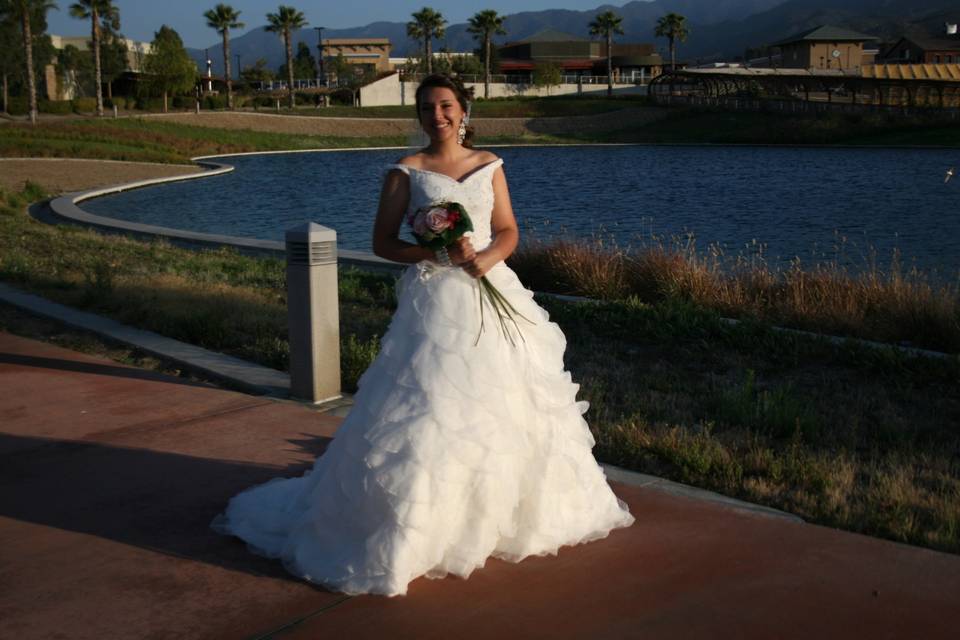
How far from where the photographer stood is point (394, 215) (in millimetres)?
4742

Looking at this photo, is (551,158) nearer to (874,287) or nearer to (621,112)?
(621,112)

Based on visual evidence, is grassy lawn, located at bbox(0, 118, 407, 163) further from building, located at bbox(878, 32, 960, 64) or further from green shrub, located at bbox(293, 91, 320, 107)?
building, located at bbox(878, 32, 960, 64)

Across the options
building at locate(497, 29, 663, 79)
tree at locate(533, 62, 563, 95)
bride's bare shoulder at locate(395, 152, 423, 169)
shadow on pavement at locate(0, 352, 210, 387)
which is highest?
building at locate(497, 29, 663, 79)

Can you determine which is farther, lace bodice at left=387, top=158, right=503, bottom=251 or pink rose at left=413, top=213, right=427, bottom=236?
lace bodice at left=387, top=158, right=503, bottom=251

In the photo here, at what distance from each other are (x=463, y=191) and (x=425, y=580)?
179 centimetres

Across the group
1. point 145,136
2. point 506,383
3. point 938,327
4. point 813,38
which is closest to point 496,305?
point 506,383

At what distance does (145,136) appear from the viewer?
6091cm

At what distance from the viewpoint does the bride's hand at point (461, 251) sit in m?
4.57

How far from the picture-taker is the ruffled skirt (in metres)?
4.27

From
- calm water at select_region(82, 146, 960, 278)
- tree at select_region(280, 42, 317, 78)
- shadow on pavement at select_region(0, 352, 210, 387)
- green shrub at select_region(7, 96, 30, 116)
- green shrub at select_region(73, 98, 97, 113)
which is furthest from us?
tree at select_region(280, 42, 317, 78)

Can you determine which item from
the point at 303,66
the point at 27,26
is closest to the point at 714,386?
the point at 27,26

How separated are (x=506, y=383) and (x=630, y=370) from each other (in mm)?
3920

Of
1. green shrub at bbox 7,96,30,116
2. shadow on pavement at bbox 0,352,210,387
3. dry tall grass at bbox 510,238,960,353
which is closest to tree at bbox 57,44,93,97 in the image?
green shrub at bbox 7,96,30,116

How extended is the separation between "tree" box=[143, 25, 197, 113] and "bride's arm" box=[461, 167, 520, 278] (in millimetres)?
87723
